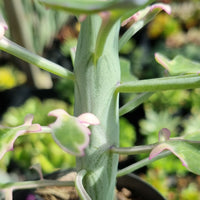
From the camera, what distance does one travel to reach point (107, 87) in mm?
335

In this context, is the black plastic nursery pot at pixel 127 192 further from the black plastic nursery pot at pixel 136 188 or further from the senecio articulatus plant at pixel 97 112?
the senecio articulatus plant at pixel 97 112

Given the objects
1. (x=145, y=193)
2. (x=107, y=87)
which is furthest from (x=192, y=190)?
(x=107, y=87)

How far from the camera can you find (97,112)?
339 millimetres

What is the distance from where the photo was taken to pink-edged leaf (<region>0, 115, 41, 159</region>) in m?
0.31

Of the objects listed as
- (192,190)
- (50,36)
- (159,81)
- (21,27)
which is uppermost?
(50,36)

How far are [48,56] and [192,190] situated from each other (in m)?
1.24

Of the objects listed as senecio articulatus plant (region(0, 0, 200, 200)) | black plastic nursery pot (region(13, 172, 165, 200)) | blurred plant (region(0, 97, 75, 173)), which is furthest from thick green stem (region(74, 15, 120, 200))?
blurred plant (region(0, 97, 75, 173))

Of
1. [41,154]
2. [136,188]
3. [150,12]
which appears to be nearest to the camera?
[150,12]

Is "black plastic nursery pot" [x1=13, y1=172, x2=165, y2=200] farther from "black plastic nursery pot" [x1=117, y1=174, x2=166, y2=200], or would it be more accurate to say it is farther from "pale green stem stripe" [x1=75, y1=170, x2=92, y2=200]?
"pale green stem stripe" [x1=75, y1=170, x2=92, y2=200]

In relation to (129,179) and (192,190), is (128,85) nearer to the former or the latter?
(129,179)

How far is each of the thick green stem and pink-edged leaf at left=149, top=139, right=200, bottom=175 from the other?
0.07m

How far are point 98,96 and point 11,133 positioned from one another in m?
0.11

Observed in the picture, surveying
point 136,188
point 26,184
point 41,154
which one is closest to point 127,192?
point 136,188

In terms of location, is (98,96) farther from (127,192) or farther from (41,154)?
(41,154)
